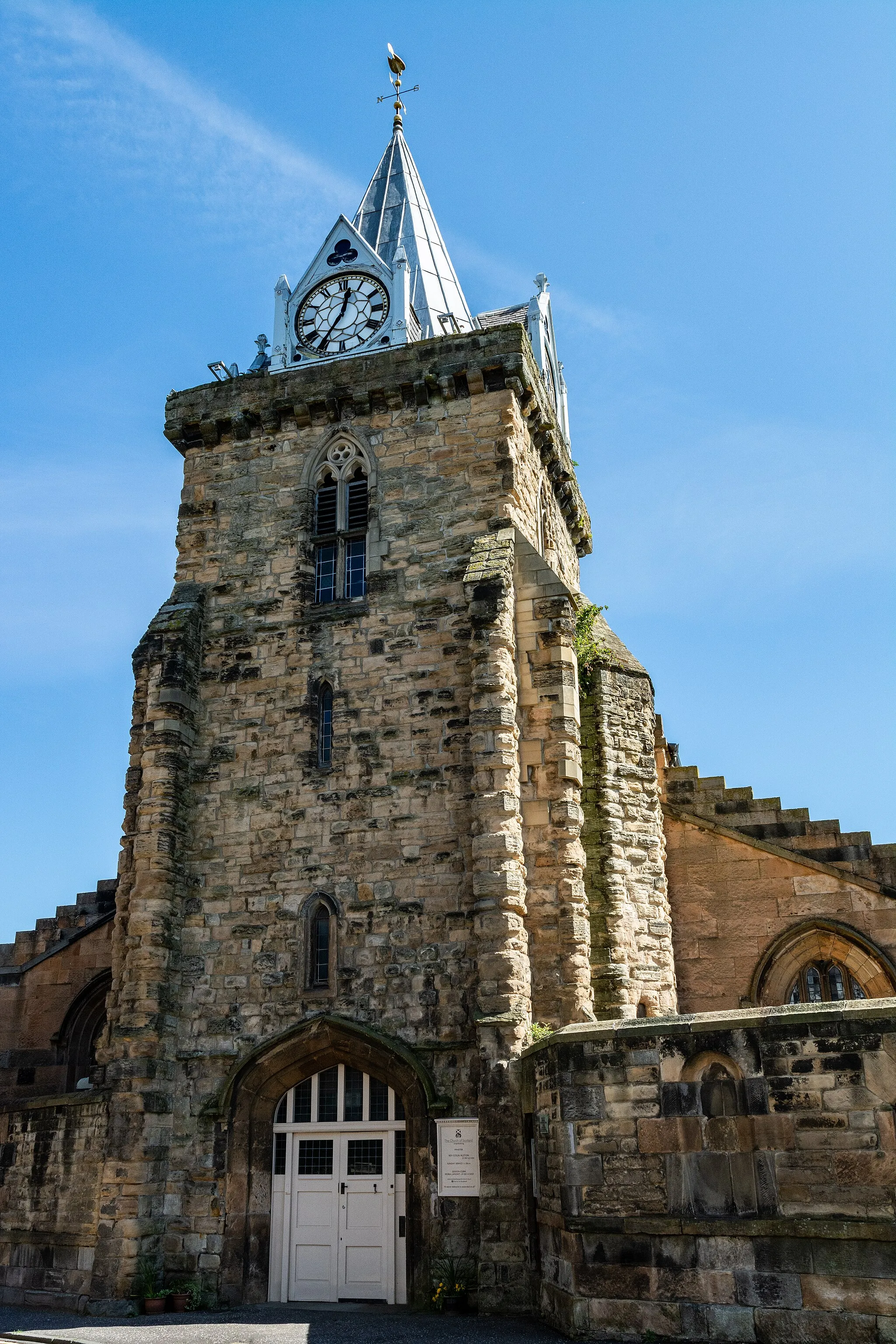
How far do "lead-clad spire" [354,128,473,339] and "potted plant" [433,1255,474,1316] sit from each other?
1467 centimetres

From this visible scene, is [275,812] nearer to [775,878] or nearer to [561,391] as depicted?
[775,878]

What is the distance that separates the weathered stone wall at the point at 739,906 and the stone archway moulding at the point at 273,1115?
16.3 feet

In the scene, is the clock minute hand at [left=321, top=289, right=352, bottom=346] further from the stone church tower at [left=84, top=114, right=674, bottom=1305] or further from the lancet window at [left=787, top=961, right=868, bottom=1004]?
the lancet window at [left=787, top=961, right=868, bottom=1004]

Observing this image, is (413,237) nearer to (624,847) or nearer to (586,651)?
(586,651)

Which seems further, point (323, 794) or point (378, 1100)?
point (323, 794)

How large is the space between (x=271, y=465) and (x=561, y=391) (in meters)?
7.21

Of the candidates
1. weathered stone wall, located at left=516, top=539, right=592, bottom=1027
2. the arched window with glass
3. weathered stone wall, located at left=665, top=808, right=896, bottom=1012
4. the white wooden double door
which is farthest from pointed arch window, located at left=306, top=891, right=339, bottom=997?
weathered stone wall, located at left=665, top=808, right=896, bottom=1012

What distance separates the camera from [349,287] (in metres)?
20.6

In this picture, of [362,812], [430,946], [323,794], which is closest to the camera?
[430,946]

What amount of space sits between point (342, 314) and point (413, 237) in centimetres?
395

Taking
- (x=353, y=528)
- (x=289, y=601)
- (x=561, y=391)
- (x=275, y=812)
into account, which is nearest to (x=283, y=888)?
(x=275, y=812)

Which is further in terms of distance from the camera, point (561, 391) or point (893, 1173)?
point (561, 391)

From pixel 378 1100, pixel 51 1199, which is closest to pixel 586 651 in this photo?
pixel 378 1100

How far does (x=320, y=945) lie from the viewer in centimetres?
1588
